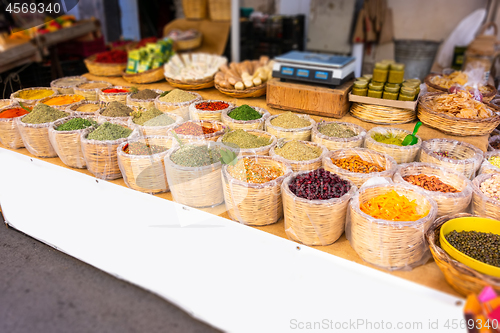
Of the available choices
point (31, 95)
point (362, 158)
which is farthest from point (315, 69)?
point (31, 95)

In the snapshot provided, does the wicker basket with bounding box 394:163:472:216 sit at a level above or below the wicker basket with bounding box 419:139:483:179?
below

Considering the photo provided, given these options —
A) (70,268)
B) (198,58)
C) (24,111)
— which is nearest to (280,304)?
(70,268)

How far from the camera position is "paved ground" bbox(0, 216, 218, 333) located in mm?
1846

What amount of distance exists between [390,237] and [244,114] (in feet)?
3.98

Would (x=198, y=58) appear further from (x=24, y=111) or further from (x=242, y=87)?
(x=24, y=111)

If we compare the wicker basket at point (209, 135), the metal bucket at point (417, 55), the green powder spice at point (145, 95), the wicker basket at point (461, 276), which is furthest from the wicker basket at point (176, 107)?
the metal bucket at point (417, 55)

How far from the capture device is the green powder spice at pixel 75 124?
206 centimetres

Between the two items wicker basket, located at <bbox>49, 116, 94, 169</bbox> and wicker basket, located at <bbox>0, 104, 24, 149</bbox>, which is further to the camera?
wicker basket, located at <bbox>0, 104, 24, 149</bbox>

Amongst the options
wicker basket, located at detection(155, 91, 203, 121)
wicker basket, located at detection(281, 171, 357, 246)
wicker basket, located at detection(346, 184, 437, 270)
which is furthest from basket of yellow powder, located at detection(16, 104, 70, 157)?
wicker basket, located at detection(346, 184, 437, 270)

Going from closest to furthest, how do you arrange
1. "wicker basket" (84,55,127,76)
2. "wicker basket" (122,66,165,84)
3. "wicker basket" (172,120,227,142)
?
"wicker basket" (172,120,227,142)
"wicker basket" (122,66,165,84)
"wicker basket" (84,55,127,76)

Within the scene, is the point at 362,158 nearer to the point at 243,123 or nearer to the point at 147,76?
the point at 243,123

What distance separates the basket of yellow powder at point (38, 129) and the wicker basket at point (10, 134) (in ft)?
0.21

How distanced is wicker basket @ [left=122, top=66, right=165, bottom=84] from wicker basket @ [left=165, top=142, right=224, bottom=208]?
1520 mm

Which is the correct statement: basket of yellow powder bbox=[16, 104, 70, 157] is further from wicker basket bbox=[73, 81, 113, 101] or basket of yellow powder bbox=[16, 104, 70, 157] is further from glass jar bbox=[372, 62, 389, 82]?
glass jar bbox=[372, 62, 389, 82]
